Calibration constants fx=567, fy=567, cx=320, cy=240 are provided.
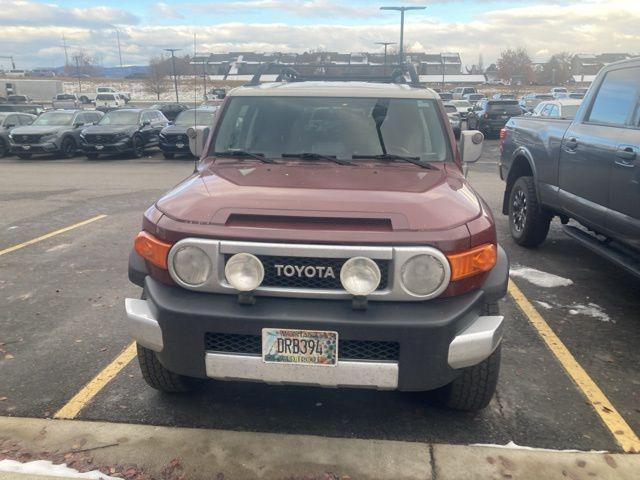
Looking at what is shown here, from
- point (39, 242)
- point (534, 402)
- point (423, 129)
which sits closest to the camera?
point (534, 402)

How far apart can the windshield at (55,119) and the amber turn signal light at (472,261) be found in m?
18.2

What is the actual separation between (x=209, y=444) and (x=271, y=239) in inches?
45.4

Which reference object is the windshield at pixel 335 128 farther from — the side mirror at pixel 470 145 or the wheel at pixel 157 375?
the wheel at pixel 157 375

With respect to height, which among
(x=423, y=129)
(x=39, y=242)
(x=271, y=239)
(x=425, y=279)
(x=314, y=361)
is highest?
(x=423, y=129)

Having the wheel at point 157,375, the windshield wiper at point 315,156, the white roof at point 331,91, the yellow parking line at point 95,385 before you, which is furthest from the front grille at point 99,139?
the wheel at point 157,375

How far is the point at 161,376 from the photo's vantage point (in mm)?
3170

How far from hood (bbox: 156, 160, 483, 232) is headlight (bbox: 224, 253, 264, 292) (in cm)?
17

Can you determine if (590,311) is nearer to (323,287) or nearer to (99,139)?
(323,287)

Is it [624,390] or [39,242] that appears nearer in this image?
[624,390]

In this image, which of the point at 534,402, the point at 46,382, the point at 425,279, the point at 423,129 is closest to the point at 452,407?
the point at 534,402

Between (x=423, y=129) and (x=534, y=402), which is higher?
(x=423, y=129)

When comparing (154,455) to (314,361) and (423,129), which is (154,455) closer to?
(314,361)

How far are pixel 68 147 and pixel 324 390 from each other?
54.3 feet

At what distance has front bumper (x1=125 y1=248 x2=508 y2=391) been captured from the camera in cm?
254
